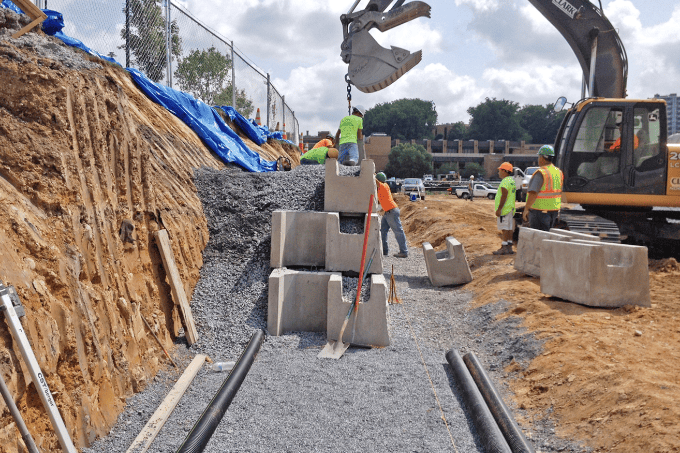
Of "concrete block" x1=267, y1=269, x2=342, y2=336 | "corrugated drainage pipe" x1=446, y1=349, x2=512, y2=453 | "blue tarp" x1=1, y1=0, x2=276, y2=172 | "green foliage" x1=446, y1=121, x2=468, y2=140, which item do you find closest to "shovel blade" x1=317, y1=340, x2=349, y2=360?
"concrete block" x1=267, y1=269, x2=342, y2=336

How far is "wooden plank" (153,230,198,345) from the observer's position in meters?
5.72

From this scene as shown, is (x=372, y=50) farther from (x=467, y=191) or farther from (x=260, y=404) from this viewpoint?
(x=467, y=191)

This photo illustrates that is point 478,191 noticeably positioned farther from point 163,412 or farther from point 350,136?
point 163,412

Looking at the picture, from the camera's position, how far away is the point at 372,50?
8.96m

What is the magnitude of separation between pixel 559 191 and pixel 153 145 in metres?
6.64

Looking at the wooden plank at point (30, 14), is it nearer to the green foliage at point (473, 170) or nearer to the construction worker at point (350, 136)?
the construction worker at point (350, 136)

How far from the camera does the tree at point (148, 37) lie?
32.0 feet

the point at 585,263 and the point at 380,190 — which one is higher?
the point at 380,190

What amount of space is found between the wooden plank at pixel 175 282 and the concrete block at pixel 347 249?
1932mm

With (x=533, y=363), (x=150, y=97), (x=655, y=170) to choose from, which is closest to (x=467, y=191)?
(x=655, y=170)

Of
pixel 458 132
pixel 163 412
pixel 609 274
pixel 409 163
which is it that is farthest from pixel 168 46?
pixel 458 132

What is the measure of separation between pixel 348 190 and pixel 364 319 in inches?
90.0

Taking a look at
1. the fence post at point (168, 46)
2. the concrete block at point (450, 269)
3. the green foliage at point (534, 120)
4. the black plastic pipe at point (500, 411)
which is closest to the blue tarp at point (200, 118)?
the fence post at point (168, 46)

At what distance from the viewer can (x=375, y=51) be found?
29.3ft
